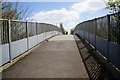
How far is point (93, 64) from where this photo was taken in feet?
19.4

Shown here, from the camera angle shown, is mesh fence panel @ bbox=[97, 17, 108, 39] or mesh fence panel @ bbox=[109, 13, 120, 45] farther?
mesh fence panel @ bbox=[97, 17, 108, 39]

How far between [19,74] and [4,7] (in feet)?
21.1

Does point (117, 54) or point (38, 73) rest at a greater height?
point (117, 54)

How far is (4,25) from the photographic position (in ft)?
20.4

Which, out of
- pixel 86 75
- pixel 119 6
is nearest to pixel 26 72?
pixel 86 75

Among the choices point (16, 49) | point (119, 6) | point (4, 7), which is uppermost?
point (4, 7)

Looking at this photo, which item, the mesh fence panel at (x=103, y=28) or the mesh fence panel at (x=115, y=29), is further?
the mesh fence panel at (x=103, y=28)

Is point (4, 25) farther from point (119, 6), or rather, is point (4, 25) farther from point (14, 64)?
point (119, 6)

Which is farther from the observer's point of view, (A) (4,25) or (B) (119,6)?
(A) (4,25)

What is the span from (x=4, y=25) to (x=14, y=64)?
170 cm

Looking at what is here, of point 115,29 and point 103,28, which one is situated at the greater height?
point 103,28

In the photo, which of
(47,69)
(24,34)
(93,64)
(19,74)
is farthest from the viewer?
(24,34)

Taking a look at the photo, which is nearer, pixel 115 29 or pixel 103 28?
pixel 115 29

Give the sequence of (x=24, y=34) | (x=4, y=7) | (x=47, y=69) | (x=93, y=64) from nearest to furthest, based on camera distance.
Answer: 1. (x=47, y=69)
2. (x=93, y=64)
3. (x=24, y=34)
4. (x=4, y=7)
